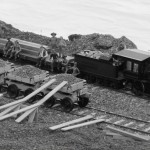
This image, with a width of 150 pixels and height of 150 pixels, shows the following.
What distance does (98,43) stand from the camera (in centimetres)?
2806

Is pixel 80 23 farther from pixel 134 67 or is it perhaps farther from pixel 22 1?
pixel 134 67

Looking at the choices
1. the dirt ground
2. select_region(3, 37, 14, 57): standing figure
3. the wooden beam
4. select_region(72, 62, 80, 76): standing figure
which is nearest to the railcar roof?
select_region(72, 62, 80, 76): standing figure

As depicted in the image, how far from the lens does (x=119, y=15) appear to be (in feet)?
139

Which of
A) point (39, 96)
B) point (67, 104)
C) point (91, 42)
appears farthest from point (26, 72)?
point (91, 42)

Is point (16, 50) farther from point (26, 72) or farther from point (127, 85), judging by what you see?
point (127, 85)

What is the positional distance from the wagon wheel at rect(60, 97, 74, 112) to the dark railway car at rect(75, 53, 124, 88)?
472 cm

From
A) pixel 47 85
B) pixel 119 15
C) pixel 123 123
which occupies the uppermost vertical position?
pixel 119 15

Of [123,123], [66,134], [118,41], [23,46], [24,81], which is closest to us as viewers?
[66,134]

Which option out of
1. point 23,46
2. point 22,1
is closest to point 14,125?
point 23,46

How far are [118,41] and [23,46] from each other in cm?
617

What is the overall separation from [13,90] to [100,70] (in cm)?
524

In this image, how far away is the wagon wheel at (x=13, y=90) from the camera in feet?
61.2

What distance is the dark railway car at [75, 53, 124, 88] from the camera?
21.7m

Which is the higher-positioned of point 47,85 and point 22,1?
point 22,1
